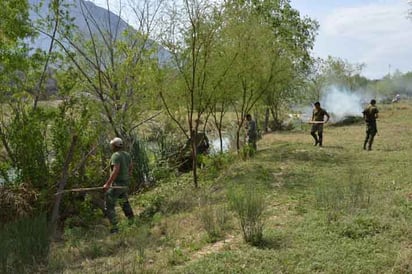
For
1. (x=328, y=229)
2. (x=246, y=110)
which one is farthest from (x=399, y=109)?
(x=328, y=229)

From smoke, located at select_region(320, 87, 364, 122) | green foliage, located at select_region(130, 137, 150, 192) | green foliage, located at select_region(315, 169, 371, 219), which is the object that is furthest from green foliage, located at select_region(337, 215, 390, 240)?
smoke, located at select_region(320, 87, 364, 122)

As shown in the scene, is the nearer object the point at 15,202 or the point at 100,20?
the point at 15,202

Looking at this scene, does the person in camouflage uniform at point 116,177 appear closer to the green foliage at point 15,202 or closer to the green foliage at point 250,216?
the green foliage at point 15,202

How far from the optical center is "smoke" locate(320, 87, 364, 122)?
3193cm

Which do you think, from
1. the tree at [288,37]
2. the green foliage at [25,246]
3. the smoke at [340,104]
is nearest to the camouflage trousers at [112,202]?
the green foliage at [25,246]

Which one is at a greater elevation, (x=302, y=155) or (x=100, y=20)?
(x=100, y=20)

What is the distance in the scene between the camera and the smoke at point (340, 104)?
31931mm

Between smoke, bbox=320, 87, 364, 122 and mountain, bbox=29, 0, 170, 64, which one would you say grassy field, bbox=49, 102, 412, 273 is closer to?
mountain, bbox=29, 0, 170, 64

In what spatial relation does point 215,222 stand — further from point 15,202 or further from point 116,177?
point 15,202

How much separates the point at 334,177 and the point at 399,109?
2983 cm

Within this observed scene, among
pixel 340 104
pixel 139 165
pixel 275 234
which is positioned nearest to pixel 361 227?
pixel 275 234

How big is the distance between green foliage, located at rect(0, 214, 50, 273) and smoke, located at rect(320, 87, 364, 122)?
27.3 meters

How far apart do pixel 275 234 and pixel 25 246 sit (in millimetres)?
3218

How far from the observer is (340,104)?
34.5 m
